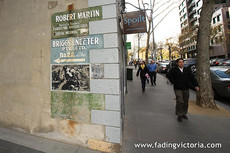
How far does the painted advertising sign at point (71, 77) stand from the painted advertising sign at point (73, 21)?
69 centimetres

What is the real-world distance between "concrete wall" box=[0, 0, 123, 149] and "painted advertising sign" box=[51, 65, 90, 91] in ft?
0.46

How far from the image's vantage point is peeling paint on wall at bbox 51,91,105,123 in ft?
7.72

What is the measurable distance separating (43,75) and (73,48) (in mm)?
971

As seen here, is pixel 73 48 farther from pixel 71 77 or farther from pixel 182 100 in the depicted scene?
pixel 182 100

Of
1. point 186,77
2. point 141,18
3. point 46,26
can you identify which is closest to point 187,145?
point 186,77

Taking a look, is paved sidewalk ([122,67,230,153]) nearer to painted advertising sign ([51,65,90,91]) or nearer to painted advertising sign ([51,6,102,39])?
painted advertising sign ([51,65,90,91])

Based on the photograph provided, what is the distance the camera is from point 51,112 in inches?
103

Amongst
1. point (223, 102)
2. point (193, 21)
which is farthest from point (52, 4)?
point (193, 21)

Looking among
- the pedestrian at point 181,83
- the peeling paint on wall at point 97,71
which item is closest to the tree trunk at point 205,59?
the pedestrian at point 181,83

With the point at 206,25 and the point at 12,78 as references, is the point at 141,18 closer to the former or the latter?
the point at 206,25

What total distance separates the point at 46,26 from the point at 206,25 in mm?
5340

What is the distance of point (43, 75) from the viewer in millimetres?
2645

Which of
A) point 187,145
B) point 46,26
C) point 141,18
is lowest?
point 187,145

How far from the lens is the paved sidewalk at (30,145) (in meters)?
2.32
